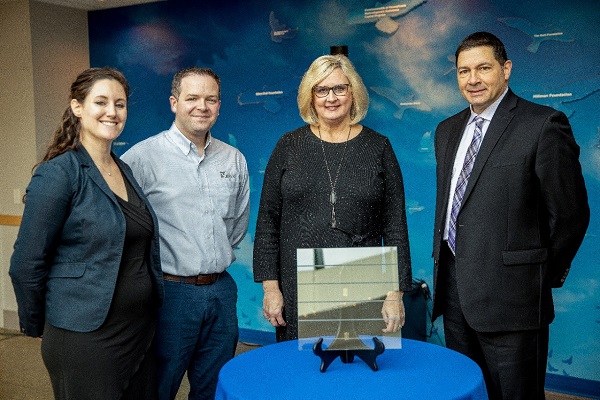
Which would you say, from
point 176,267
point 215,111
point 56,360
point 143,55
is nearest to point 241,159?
point 215,111

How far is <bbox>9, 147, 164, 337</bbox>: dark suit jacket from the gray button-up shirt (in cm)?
44

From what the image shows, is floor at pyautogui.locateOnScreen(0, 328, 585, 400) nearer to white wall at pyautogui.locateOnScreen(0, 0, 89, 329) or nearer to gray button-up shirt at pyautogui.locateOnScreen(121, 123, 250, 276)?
white wall at pyautogui.locateOnScreen(0, 0, 89, 329)

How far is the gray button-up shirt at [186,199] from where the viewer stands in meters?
2.61

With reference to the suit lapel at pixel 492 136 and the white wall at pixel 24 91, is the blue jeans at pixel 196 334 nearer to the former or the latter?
the suit lapel at pixel 492 136

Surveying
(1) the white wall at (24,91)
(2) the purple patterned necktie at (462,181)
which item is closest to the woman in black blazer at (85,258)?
(2) the purple patterned necktie at (462,181)

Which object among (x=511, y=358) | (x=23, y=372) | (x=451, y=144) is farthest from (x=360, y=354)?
(x=23, y=372)

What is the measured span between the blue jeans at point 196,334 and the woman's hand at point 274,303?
0.69 ft

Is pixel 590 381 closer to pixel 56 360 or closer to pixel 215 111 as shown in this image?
pixel 215 111

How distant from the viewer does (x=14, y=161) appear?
5707 millimetres

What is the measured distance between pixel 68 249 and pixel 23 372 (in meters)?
3.05

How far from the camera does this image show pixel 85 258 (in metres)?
2.16

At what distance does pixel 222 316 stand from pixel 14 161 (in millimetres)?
3803

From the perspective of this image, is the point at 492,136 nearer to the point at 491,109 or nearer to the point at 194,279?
the point at 491,109

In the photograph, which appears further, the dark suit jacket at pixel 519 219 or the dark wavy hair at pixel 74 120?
the dark suit jacket at pixel 519 219
